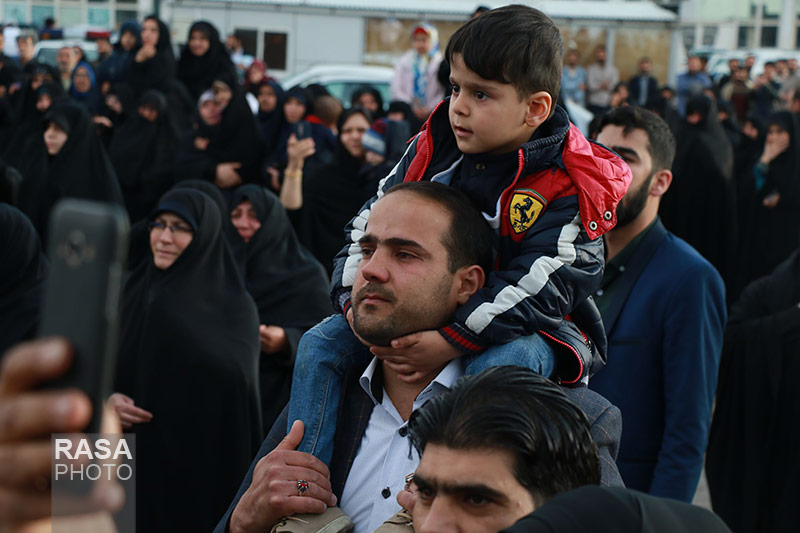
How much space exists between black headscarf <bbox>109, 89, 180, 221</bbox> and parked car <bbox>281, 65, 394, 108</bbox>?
16.3 ft

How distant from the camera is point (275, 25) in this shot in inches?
793

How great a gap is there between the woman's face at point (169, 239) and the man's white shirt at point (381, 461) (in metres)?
2.80

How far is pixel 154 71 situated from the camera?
467 inches

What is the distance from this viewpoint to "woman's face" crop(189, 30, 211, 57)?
472 inches

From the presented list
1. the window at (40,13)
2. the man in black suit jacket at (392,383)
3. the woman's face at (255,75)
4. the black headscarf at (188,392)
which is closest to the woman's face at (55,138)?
the black headscarf at (188,392)

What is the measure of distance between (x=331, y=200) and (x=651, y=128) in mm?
4604

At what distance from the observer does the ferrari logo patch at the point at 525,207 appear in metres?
2.31

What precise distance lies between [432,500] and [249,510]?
0.54 meters

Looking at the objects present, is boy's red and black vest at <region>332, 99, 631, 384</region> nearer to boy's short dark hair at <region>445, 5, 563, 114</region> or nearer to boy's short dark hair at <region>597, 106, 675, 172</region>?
boy's short dark hair at <region>445, 5, 563, 114</region>

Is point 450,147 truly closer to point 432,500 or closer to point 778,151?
point 432,500

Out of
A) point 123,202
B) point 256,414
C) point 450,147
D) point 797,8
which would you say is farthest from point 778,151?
point 797,8

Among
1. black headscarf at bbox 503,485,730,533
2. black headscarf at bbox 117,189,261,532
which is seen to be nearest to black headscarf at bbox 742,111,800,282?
black headscarf at bbox 117,189,261,532

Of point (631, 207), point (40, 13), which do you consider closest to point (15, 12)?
point (40, 13)

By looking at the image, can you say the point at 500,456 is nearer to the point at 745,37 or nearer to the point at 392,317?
the point at 392,317
